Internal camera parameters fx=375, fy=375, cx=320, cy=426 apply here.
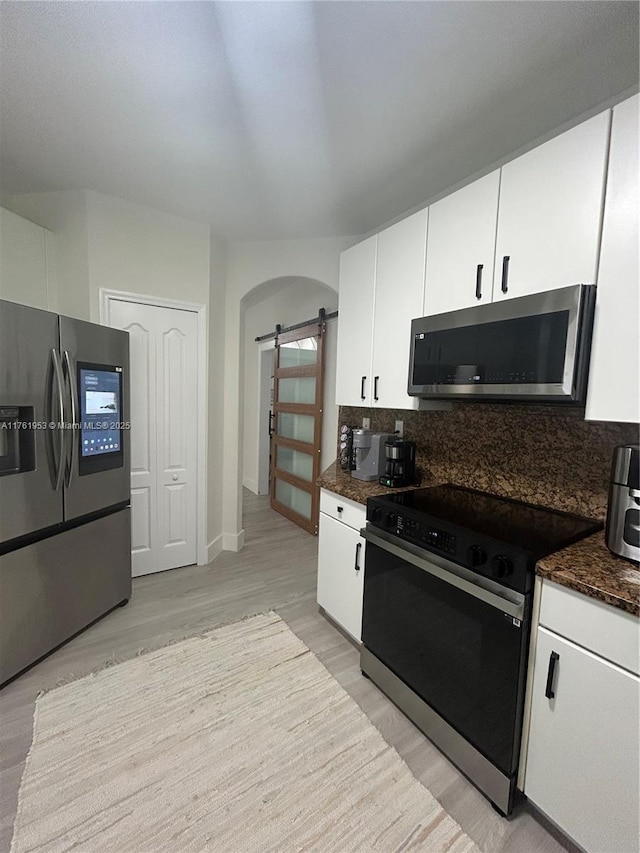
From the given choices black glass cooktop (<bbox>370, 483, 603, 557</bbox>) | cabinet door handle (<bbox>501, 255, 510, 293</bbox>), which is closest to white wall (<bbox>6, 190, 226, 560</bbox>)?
black glass cooktop (<bbox>370, 483, 603, 557</bbox>)

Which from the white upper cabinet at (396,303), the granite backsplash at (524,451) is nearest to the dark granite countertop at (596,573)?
the granite backsplash at (524,451)

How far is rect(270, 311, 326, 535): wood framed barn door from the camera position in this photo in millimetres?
3934

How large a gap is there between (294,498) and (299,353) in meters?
1.69

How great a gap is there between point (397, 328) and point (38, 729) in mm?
2549

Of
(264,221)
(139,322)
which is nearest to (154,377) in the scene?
(139,322)

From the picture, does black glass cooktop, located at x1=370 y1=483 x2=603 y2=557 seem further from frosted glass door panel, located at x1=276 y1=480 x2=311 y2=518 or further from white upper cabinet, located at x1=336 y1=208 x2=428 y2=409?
frosted glass door panel, located at x1=276 y1=480 x2=311 y2=518

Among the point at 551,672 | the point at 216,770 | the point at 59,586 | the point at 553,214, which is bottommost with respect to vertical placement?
the point at 216,770

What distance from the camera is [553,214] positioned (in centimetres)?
140

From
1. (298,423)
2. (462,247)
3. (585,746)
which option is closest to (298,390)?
(298,423)

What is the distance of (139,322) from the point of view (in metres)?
2.78

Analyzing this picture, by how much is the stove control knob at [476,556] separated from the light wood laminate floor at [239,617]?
0.87m

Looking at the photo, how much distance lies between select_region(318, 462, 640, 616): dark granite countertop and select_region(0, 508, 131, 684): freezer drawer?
91.4 inches

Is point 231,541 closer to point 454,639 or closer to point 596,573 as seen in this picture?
point 454,639

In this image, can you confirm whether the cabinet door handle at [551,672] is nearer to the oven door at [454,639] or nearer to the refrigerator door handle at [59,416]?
the oven door at [454,639]
